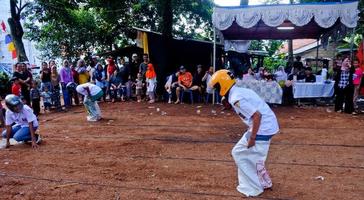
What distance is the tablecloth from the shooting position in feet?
40.7

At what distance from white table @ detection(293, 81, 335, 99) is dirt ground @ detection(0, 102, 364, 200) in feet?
8.76

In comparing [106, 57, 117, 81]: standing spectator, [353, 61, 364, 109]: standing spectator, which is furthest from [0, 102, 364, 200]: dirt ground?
[106, 57, 117, 81]: standing spectator

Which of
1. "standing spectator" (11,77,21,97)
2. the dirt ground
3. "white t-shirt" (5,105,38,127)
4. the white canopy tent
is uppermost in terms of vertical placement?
the white canopy tent

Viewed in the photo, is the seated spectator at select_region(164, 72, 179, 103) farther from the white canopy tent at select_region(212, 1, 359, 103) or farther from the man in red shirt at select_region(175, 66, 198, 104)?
the white canopy tent at select_region(212, 1, 359, 103)

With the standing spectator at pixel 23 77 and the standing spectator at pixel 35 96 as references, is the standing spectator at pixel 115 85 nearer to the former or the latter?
the standing spectator at pixel 35 96

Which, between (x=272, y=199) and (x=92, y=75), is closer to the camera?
(x=272, y=199)

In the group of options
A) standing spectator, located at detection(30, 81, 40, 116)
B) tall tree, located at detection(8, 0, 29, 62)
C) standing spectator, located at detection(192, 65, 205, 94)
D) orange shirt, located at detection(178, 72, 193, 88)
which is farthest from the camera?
tall tree, located at detection(8, 0, 29, 62)

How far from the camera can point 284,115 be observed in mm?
10742

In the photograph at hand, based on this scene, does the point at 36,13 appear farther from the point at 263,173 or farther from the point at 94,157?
the point at 263,173

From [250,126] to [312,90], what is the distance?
9238 millimetres

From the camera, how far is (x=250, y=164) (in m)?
4.36

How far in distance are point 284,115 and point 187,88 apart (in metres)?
3.84

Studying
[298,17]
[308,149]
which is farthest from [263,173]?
[298,17]

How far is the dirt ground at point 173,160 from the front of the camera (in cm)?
468
